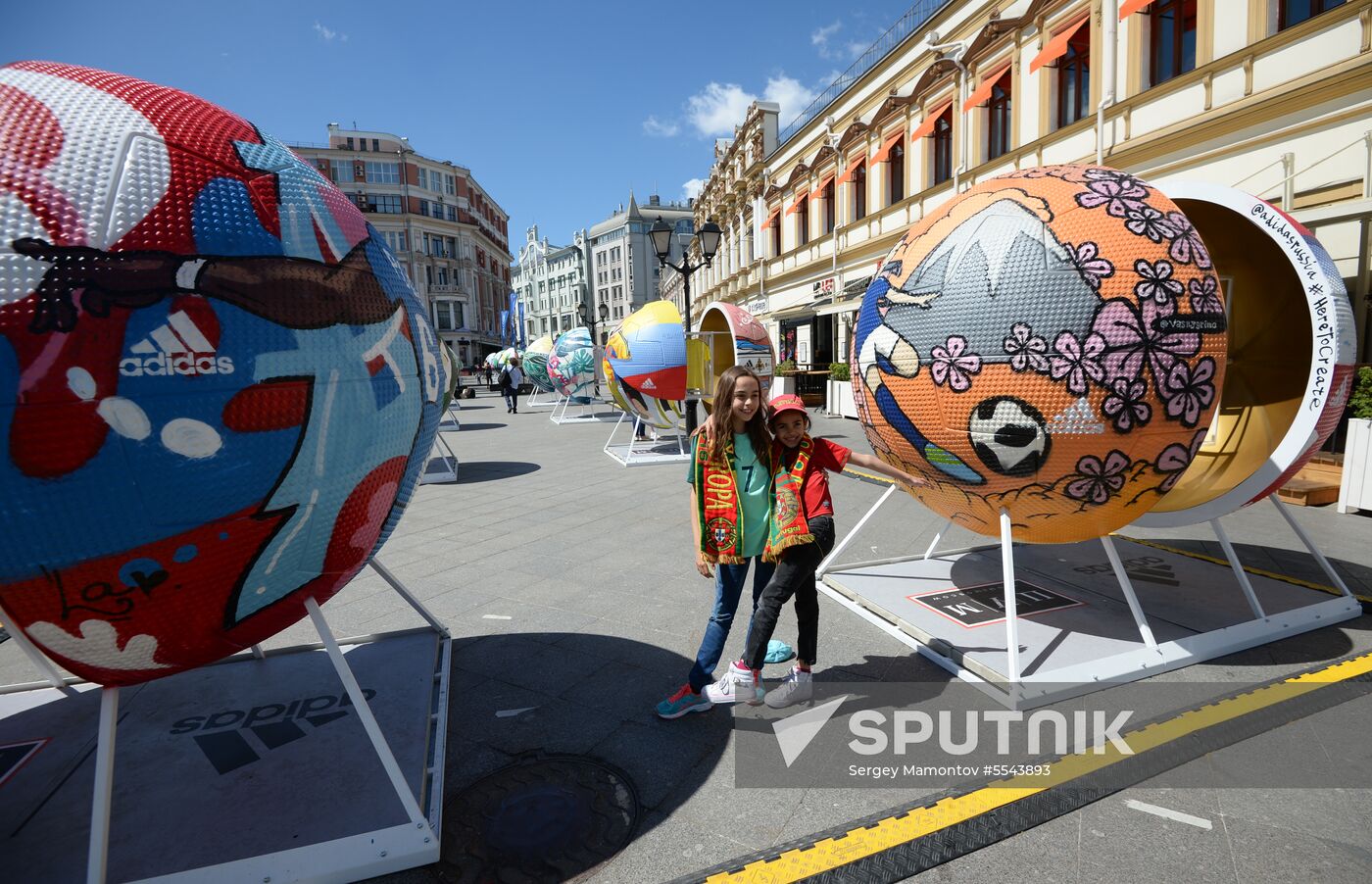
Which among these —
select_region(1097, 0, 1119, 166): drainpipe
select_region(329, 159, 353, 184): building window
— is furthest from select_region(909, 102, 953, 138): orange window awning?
select_region(329, 159, 353, 184): building window

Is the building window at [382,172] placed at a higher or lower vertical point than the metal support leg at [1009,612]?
higher

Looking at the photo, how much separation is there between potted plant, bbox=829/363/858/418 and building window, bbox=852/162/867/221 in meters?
7.03

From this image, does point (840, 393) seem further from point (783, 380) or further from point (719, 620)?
point (719, 620)

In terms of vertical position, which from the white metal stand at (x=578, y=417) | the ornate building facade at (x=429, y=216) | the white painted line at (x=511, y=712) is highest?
the ornate building facade at (x=429, y=216)

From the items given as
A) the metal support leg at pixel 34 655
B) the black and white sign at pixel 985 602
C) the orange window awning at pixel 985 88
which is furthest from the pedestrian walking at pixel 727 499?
→ the orange window awning at pixel 985 88

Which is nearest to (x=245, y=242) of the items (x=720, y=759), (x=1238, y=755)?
(x=720, y=759)

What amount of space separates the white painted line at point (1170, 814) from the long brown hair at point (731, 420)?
198cm

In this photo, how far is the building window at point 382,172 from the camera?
6038 centimetres

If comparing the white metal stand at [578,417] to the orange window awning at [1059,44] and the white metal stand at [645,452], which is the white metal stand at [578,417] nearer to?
the white metal stand at [645,452]

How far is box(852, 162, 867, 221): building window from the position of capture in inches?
899

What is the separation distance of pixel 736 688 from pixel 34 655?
2.93m

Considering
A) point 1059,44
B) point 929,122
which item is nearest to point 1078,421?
point 1059,44

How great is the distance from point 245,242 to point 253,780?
224 centimetres

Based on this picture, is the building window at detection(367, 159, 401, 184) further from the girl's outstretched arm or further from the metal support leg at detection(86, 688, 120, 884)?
the metal support leg at detection(86, 688, 120, 884)
